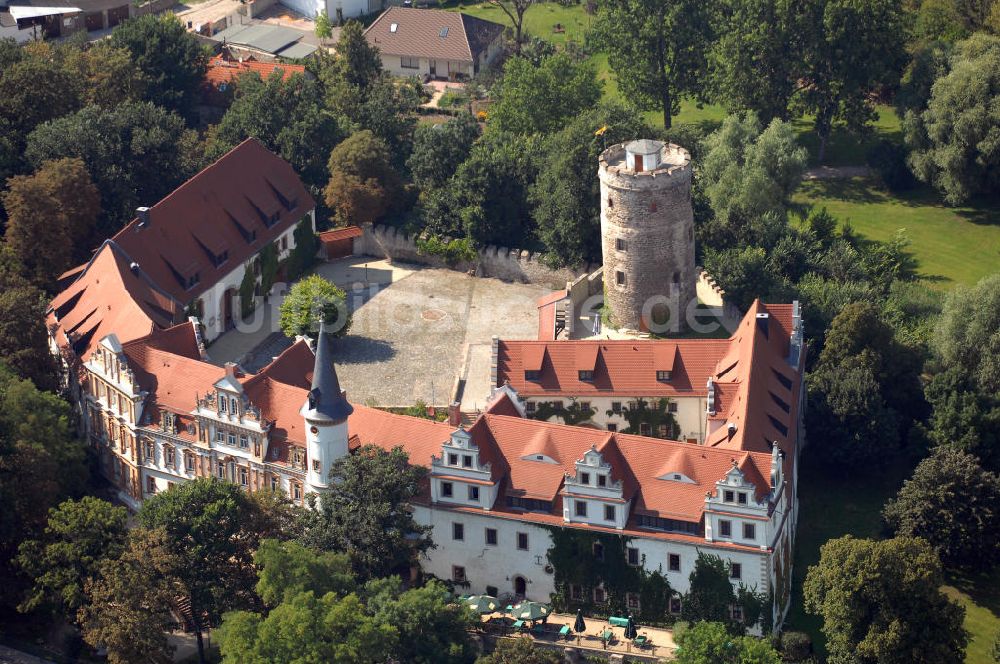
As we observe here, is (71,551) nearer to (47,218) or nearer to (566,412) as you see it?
(566,412)

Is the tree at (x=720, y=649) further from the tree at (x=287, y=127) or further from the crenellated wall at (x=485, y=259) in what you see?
the tree at (x=287, y=127)

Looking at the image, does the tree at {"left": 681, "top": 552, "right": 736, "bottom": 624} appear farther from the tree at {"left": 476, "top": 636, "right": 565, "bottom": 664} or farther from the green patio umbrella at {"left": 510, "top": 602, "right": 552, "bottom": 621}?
the tree at {"left": 476, "top": 636, "right": 565, "bottom": 664}

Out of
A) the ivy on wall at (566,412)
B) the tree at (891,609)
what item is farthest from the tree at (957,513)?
the ivy on wall at (566,412)

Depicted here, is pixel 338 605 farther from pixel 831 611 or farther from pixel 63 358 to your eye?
pixel 63 358

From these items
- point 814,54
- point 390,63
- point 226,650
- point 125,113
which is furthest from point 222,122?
point 226,650

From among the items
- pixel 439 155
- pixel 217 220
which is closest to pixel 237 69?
pixel 439 155

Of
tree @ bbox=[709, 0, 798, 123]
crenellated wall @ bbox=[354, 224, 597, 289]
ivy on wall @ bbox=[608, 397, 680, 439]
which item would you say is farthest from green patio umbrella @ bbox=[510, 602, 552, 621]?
tree @ bbox=[709, 0, 798, 123]
